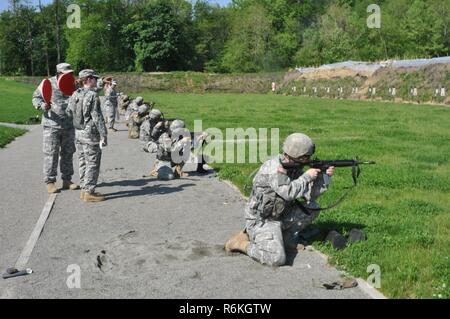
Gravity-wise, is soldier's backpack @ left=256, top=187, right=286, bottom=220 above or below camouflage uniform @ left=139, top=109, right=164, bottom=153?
below

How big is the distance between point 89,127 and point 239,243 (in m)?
4.25

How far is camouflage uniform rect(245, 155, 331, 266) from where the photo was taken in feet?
20.2

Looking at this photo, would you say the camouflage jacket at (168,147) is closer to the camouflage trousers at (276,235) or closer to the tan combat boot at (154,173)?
the tan combat boot at (154,173)

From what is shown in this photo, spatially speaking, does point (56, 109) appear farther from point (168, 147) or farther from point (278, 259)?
point (278, 259)

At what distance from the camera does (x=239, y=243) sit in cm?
654

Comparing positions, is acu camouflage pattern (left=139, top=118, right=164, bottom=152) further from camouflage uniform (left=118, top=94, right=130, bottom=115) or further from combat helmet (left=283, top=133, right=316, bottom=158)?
camouflage uniform (left=118, top=94, right=130, bottom=115)

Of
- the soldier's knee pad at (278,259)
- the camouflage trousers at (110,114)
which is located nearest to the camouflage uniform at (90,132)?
the soldier's knee pad at (278,259)

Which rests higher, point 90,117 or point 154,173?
point 90,117

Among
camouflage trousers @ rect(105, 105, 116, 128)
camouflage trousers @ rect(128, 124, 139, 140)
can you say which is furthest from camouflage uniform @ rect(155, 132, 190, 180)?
camouflage trousers @ rect(105, 105, 116, 128)

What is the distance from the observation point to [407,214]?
8227 millimetres

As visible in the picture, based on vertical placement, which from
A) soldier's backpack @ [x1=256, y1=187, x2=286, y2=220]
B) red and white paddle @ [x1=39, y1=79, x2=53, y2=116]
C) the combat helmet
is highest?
red and white paddle @ [x1=39, y1=79, x2=53, y2=116]

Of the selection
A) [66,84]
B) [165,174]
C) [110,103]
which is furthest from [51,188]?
[110,103]

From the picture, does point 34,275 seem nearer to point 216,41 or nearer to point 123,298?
point 123,298

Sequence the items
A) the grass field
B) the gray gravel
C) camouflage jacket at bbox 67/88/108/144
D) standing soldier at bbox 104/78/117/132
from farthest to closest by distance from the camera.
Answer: standing soldier at bbox 104/78/117/132, camouflage jacket at bbox 67/88/108/144, the grass field, the gray gravel
